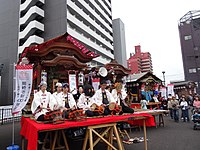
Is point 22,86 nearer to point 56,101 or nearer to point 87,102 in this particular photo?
point 56,101

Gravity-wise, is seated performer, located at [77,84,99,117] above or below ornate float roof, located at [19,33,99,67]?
below

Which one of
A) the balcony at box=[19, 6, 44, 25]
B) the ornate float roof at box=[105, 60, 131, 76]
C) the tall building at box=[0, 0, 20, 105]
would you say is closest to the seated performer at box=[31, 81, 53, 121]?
the ornate float roof at box=[105, 60, 131, 76]

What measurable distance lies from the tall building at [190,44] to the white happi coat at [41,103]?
3236 cm

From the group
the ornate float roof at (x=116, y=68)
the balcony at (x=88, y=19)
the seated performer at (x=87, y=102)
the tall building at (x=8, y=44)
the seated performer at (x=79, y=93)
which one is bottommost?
the seated performer at (x=87, y=102)

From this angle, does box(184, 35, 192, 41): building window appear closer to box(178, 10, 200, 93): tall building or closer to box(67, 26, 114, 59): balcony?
box(178, 10, 200, 93): tall building

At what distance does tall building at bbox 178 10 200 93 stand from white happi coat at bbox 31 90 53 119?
106 feet

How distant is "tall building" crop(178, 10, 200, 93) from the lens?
30500mm

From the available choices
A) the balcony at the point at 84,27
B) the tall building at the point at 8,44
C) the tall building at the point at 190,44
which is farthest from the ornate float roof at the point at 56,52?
the tall building at the point at 190,44

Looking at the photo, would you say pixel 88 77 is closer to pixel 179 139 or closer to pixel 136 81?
pixel 136 81

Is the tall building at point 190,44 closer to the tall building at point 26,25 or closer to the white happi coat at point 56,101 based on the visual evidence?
the tall building at point 26,25

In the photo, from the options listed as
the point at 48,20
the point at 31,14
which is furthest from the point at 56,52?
the point at 48,20

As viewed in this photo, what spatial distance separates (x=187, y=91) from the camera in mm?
20969

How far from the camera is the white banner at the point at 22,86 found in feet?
17.3

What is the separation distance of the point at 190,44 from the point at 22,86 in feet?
112
